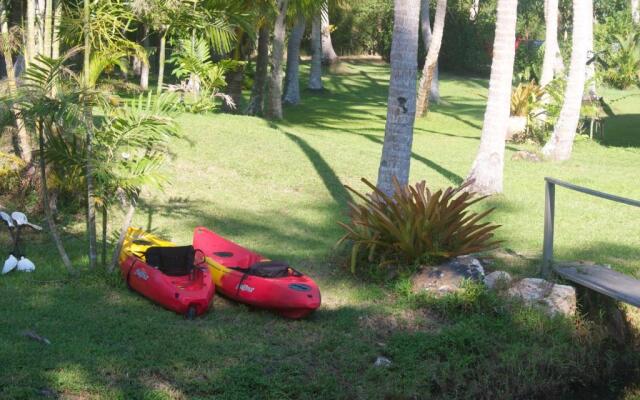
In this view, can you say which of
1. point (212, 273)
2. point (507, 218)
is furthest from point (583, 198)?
point (212, 273)

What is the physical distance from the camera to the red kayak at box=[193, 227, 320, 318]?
8258mm

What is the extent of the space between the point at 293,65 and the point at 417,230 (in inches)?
791

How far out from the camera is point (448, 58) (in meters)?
46.5

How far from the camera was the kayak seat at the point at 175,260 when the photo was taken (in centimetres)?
857

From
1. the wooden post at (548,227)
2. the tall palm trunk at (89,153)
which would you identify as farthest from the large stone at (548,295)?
the tall palm trunk at (89,153)

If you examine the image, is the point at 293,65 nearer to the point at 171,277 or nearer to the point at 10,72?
the point at 10,72

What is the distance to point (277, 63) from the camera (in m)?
23.0

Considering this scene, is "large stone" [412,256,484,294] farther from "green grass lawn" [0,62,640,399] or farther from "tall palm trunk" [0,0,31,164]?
"tall palm trunk" [0,0,31,164]

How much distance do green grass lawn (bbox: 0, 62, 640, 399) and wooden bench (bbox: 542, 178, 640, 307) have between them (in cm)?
50

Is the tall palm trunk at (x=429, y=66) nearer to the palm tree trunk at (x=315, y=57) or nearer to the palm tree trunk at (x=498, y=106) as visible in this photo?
the palm tree trunk at (x=315, y=57)

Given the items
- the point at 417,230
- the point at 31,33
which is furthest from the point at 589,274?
the point at 31,33

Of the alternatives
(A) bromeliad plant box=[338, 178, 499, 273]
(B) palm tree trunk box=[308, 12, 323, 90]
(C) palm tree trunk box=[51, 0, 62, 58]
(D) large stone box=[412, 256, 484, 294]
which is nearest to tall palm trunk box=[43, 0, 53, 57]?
(C) palm tree trunk box=[51, 0, 62, 58]

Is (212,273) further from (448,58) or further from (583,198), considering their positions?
(448,58)

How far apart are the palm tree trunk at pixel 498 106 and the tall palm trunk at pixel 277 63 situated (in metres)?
8.90
